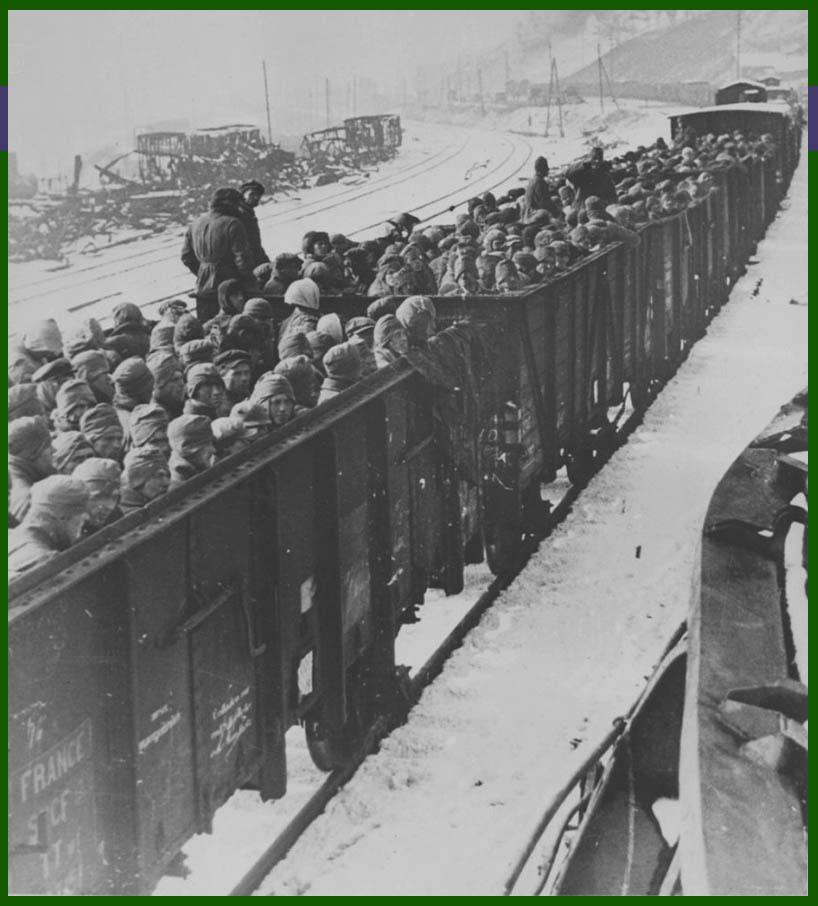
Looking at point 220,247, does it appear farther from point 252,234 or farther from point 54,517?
point 54,517

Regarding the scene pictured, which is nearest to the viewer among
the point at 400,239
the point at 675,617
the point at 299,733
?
the point at 299,733

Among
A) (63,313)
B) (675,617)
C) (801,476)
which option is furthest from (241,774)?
(63,313)

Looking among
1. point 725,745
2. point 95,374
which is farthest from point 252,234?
point 725,745

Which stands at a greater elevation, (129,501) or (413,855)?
(129,501)

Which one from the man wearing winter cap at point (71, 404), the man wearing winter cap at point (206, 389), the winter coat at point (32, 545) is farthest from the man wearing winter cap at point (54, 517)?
the man wearing winter cap at point (206, 389)

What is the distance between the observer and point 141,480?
4129 millimetres

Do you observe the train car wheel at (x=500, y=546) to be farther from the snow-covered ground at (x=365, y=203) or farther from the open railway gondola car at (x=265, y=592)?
the snow-covered ground at (x=365, y=203)

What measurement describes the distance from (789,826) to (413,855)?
2599 mm

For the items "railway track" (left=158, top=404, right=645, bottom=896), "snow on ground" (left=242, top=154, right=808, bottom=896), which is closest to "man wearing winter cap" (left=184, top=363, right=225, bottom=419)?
"railway track" (left=158, top=404, right=645, bottom=896)

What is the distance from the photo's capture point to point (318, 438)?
16.4ft

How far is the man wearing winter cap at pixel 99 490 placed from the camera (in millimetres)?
3842

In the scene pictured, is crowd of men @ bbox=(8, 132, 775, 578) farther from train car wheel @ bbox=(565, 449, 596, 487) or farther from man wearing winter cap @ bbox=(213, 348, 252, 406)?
train car wheel @ bbox=(565, 449, 596, 487)

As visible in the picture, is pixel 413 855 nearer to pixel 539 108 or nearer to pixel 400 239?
pixel 400 239

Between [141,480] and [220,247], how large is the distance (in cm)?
564
